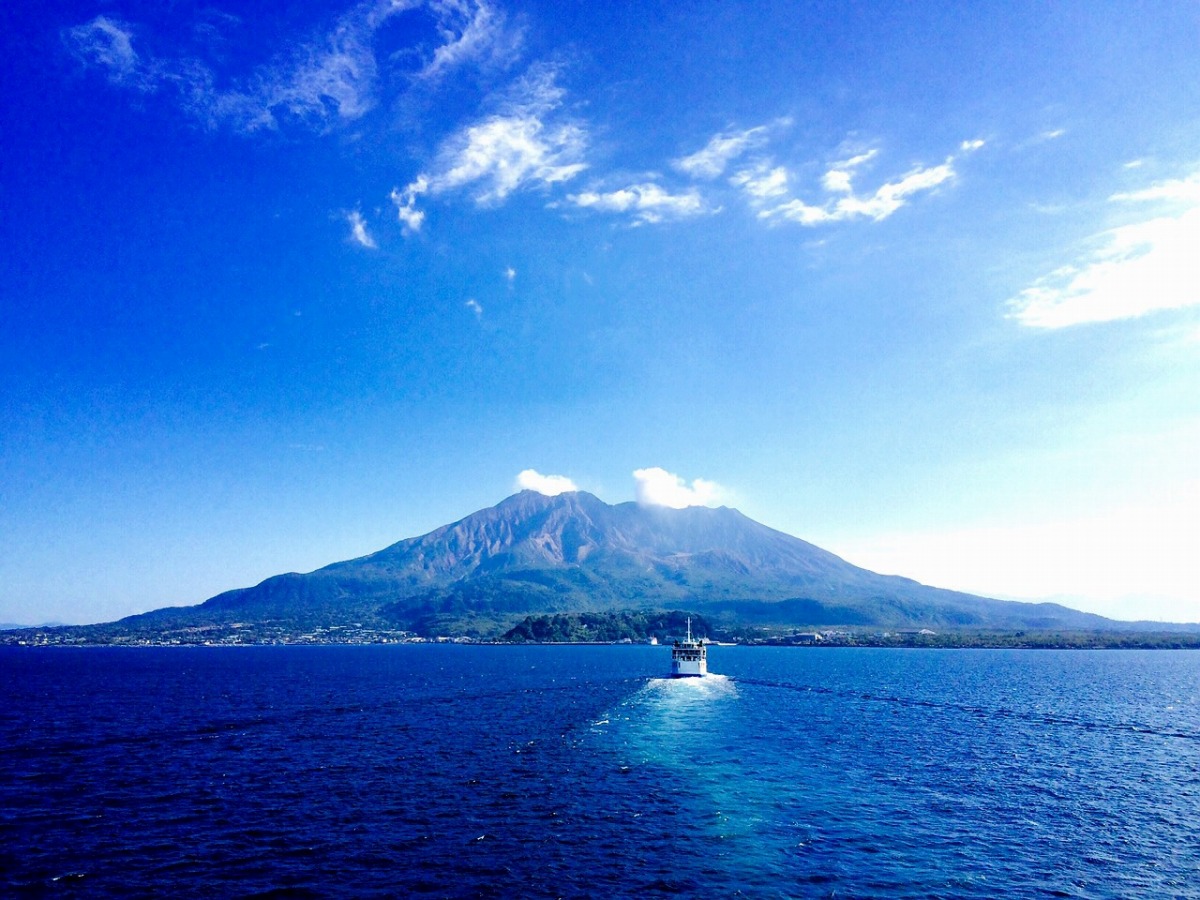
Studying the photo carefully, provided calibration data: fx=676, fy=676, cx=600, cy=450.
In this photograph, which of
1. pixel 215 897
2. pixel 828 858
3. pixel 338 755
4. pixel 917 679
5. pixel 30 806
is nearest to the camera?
pixel 215 897

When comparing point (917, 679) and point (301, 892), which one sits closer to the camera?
point (301, 892)

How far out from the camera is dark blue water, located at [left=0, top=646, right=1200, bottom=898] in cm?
3619

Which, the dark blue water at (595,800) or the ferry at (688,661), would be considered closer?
the dark blue water at (595,800)

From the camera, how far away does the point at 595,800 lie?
166 feet

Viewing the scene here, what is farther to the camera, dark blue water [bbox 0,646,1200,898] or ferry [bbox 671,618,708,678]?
ferry [bbox 671,618,708,678]

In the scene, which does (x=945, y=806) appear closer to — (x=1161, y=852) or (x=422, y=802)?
(x=1161, y=852)

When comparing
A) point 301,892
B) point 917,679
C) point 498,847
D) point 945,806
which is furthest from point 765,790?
point 917,679

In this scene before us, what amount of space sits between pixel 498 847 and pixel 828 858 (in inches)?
754

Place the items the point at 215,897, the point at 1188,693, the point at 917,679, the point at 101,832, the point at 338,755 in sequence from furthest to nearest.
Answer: the point at 917,679, the point at 1188,693, the point at 338,755, the point at 101,832, the point at 215,897

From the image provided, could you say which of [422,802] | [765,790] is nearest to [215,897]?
[422,802]

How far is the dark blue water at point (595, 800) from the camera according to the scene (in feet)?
119

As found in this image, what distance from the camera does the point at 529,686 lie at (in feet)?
448

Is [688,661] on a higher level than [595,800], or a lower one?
lower

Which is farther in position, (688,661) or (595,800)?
(688,661)
